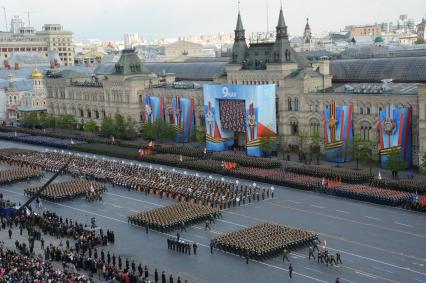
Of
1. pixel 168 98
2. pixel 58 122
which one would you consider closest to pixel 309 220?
pixel 168 98

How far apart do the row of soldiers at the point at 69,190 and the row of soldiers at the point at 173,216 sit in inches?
486

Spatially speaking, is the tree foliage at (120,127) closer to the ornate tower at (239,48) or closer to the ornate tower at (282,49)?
the ornate tower at (239,48)

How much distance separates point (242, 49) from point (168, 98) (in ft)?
58.7

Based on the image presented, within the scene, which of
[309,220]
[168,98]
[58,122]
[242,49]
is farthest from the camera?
[58,122]

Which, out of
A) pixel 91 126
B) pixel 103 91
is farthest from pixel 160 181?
pixel 103 91

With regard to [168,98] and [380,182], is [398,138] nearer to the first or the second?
[380,182]

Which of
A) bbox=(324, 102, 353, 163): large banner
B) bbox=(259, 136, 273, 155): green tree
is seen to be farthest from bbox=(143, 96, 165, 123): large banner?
bbox=(324, 102, 353, 163): large banner

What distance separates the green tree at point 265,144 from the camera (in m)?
82.5

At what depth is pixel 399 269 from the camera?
41.1 meters

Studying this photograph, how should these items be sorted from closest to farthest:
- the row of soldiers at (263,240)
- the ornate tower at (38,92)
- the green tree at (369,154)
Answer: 1. the row of soldiers at (263,240)
2. the green tree at (369,154)
3. the ornate tower at (38,92)

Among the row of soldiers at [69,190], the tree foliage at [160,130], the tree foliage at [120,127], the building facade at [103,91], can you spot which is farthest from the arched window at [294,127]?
the building facade at [103,91]

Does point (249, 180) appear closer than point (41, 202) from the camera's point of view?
No

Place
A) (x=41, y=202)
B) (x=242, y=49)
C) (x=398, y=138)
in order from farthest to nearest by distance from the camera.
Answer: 1. (x=242, y=49)
2. (x=398, y=138)
3. (x=41, y=202)

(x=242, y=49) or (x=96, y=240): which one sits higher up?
(x=242, y=49)
